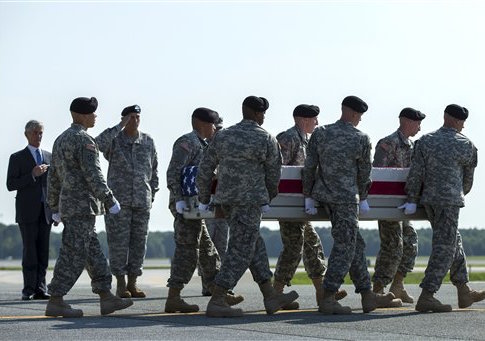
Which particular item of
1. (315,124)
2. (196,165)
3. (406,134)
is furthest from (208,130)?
(406,134)

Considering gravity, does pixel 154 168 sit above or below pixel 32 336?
above

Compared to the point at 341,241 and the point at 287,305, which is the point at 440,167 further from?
the point at 287,305

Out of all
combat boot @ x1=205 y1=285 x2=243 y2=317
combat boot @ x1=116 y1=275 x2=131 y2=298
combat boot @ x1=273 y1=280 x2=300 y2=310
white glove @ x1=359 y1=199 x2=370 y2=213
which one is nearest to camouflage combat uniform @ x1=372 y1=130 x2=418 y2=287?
combat boot @ x1=273 y1=280 x2=300 y2=310

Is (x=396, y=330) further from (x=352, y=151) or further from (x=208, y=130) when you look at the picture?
(x=208, y=130)

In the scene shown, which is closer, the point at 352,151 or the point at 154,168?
the point at 352,151

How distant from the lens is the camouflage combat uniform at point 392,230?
14.7 meters

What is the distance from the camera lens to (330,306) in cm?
1316

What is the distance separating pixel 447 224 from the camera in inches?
538

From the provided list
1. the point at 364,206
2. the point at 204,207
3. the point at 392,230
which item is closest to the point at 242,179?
the point at 204,207

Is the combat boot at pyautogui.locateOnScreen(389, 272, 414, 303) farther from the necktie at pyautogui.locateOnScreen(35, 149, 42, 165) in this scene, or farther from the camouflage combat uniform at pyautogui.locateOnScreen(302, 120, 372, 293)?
the necktie at pyautogui.locateOnScreen(35, 149, 42, 165)

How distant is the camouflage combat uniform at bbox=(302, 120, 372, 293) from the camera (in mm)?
13141

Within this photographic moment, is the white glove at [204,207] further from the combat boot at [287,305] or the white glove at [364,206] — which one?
the white glove at [364,206]

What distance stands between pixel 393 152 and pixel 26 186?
4.64m

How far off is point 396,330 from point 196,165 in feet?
10.6
